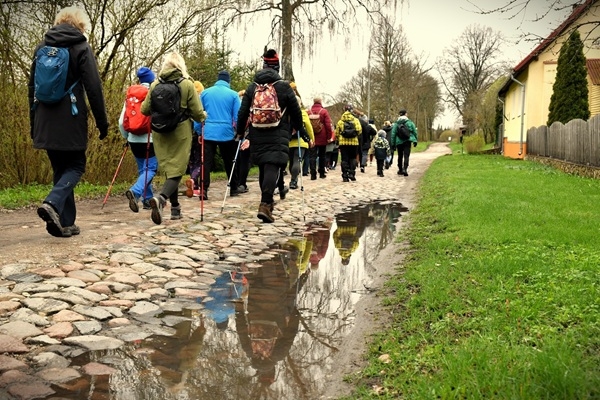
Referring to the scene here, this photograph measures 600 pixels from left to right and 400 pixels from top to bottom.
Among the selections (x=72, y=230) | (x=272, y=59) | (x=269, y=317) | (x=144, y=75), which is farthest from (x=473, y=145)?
(x=269, y=317)

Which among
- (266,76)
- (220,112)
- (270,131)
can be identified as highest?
(266,76)

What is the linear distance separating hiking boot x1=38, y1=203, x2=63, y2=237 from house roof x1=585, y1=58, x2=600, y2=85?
2469 cm

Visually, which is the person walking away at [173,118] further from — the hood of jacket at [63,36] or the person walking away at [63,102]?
the hood of jacket at [63,36]

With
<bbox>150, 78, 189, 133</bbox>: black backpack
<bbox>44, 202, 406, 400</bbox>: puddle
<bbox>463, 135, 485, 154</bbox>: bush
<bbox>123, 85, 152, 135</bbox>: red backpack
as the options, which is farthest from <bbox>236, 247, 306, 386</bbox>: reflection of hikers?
<bbox>463, 135, 485, 154</bbox>: bush

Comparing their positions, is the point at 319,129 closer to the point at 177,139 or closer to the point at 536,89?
the point at 177,139

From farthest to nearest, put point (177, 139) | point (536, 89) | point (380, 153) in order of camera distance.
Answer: point (536, 89), point (380, 153), point (177, 139)

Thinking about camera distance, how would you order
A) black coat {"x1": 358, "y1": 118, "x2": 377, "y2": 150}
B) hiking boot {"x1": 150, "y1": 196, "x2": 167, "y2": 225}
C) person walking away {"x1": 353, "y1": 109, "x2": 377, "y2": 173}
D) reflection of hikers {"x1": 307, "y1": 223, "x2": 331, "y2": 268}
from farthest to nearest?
1. black coat {"x1": 358, "y1": 118, "x2": 377, "y2": 150}
2. person walking away {"x1": 353, "y1": 109, "x2": 377, "y2": 173}
3. hiking boot {"x1": 150, "y1": 196, "x2": 167, "y2": 225}
4. reflection of hikers {"x1": 307, "y1": 223, "x2": 331, "y2": 268}

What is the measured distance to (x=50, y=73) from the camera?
5.81 metres

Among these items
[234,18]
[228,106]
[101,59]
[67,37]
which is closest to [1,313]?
[67,37]

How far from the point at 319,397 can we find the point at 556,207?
6694mm

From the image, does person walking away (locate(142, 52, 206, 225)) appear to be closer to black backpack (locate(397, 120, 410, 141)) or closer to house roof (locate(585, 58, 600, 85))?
black backpack (locate(397, 120, 410, 141))

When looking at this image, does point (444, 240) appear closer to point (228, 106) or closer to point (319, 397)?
point (319, 397)

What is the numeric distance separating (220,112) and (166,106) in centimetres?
303

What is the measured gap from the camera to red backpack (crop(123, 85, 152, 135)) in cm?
820
